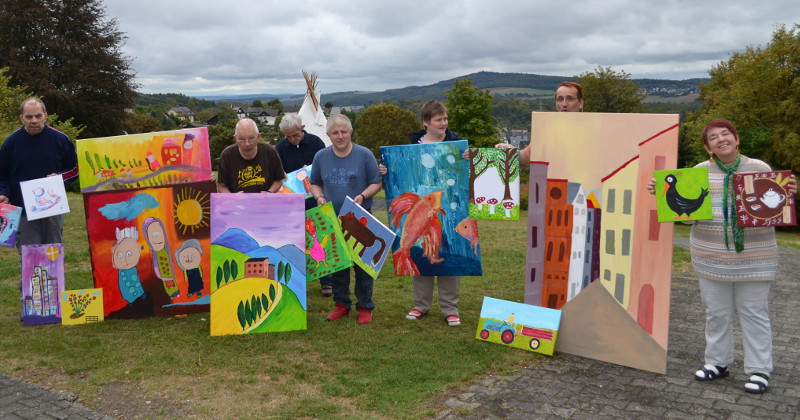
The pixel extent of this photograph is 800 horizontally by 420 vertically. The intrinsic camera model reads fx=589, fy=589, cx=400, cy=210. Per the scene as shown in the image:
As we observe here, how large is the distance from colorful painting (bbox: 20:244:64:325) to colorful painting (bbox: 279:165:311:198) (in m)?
2.39

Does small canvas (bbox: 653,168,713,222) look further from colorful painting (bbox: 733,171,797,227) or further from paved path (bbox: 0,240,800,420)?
paved path (bbox: 0,240,800,420)

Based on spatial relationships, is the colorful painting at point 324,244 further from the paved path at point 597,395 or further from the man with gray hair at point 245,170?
the paved path at point 597,395

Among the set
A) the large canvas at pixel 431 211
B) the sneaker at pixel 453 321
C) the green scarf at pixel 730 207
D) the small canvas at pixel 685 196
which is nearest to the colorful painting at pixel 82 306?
the large canvas at pixel 431 211

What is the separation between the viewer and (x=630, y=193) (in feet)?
15.7

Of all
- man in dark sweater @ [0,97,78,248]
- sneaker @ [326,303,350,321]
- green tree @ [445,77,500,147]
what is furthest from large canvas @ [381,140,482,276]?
green tree @ [445,77,500,147]

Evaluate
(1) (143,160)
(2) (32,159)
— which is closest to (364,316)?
(1) (143,160)

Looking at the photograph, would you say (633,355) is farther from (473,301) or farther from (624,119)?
(473,301)

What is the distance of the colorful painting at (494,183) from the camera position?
5.37 m

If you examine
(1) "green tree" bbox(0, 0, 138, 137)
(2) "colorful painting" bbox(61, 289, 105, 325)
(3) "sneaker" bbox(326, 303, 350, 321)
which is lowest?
(3) "sneaker" bbox(326, 303, 350, 321)

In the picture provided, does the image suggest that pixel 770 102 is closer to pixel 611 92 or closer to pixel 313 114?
pixel 611 92

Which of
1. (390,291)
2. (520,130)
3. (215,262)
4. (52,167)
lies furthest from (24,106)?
(520,130)

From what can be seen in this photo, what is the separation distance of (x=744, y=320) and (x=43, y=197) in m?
6.33

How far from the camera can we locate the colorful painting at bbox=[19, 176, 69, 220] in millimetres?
5750

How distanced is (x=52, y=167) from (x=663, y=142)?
579 centimetres
